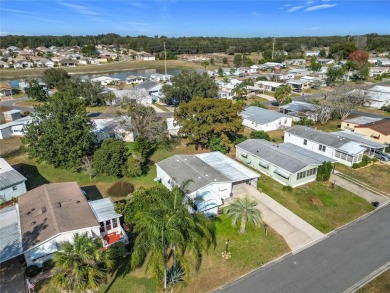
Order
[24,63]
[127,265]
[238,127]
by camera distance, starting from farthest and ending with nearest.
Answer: [24,63], [238,127], [127,265]

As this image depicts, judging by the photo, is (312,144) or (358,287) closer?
(358,287)

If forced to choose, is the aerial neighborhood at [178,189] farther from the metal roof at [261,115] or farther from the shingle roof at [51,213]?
the metal roof at [261,115]

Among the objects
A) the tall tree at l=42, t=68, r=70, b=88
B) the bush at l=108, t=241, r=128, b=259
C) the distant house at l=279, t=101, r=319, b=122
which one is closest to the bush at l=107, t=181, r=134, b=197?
the bush at l=108, t=241, r=128, b=259

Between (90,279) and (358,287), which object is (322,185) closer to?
(358,287)

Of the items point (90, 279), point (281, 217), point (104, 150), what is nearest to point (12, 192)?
point (104, 150)

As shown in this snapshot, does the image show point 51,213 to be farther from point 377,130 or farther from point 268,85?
point 268,85

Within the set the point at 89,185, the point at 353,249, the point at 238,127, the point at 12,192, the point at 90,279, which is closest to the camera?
the point at 90,279
